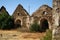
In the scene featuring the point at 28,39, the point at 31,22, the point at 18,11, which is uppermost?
the point at 18,11

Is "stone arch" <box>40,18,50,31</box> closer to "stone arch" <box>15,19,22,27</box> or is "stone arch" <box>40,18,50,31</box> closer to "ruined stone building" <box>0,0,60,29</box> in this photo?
"ruined stone building" <box>0,0,60,29</box>

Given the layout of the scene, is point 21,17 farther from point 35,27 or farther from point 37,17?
point 35,27

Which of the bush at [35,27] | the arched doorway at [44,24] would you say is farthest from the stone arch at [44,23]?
the bush at [35,27]

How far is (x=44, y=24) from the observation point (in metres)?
30.9

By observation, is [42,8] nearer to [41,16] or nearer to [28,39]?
[41,16]

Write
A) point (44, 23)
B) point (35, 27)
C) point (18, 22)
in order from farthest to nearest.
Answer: point (18, 22) → point (44, 23) → point (35, 27)

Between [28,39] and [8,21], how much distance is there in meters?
11.0

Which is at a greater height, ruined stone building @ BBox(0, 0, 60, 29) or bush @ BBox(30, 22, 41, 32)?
ruined stone building @ BBox(0, 0, 60, 29)

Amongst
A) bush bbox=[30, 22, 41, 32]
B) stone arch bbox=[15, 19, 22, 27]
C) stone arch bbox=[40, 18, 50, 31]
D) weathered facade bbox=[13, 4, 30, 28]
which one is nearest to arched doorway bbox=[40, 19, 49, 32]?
stone arch bbox=[40, 18, 50, 31]

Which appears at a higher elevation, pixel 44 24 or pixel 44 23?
pixel 44 23

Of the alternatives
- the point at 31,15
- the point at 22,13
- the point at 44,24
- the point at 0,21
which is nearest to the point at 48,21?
the point at 44,24

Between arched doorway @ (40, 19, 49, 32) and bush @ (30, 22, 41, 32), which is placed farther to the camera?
arched doorway @ (40, 19, 49, 32)

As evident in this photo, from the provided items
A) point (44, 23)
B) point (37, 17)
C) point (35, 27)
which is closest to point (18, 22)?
point (37, 17)

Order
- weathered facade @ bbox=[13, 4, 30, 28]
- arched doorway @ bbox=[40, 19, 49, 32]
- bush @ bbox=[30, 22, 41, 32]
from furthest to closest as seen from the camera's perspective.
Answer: weathered facade @ bbox=[13, 4, 30, 28]
arched doorway @ bbox=[40, 19, 49, 32]
bush @ bbox=[30, 22, 41, 32]
